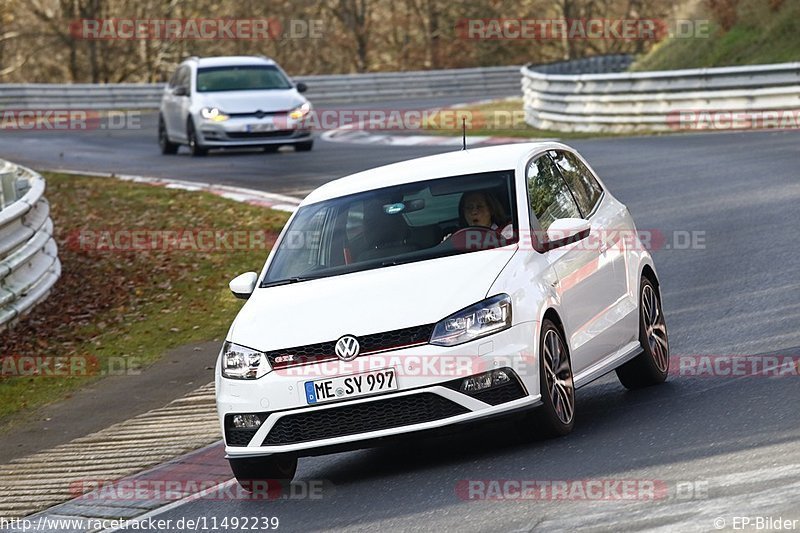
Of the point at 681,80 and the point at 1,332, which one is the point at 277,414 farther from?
the point at 681,80

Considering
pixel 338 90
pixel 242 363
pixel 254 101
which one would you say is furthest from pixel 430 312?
pixel 338 90

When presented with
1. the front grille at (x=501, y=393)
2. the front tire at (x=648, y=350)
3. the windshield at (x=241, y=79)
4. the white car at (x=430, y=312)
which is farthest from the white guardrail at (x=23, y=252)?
the windshield at (x=241, y=79)

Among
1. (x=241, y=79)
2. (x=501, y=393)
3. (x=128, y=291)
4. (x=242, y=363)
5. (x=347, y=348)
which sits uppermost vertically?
(x=347, y=348)

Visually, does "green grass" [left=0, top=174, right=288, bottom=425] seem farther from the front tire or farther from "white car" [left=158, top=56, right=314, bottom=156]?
"white car" [left=158, top=56, right=314, bottom=156]

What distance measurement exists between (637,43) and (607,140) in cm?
3403

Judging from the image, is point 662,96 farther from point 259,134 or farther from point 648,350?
point 648,350

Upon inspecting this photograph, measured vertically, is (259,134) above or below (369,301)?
below

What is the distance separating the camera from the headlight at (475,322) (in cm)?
795

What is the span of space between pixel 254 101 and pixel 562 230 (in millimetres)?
19853

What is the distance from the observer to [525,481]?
7551 mm

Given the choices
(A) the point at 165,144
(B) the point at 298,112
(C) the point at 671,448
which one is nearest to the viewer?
(C) the point at 671,448

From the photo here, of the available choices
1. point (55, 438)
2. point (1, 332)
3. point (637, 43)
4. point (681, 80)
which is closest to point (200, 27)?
point (637, 43)

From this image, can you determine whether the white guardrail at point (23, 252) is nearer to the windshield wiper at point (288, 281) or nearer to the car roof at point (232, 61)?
the windshield wiper at point (288, 281)

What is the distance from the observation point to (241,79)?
2931 centimetres
